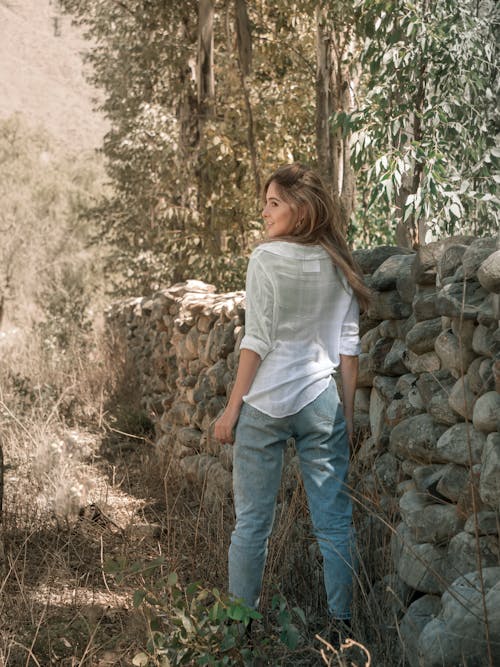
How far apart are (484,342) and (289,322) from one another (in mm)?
684

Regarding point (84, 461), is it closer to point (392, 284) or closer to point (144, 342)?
point (144, 342)

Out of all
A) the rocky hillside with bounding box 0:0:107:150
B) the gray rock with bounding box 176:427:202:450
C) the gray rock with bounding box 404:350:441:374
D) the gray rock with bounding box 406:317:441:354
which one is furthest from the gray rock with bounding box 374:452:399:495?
the rocky hillside with bounding box 0:0:107:150

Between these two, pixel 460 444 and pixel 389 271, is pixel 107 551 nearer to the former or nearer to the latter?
pixel 389 271

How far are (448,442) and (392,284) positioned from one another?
982 millimetres

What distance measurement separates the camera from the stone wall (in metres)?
2.72

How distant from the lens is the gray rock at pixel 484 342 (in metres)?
2.92

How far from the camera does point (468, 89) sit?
6.14 meters

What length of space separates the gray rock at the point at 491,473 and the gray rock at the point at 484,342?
0.91 ft

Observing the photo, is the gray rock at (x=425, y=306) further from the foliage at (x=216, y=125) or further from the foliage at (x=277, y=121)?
the foliage at (x=216, y=125)

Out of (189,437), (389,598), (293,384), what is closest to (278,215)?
(293,384)

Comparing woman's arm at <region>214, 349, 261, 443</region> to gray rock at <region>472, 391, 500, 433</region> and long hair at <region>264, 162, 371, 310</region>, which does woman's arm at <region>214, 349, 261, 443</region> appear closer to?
long hair at <region>264, 162, 371, 310</region>

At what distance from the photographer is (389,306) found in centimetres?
393

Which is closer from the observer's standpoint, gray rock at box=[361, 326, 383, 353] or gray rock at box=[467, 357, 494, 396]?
gray rock at box=[467, 357, 494, 396]

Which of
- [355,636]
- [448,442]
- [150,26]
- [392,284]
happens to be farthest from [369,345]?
[150,26]
